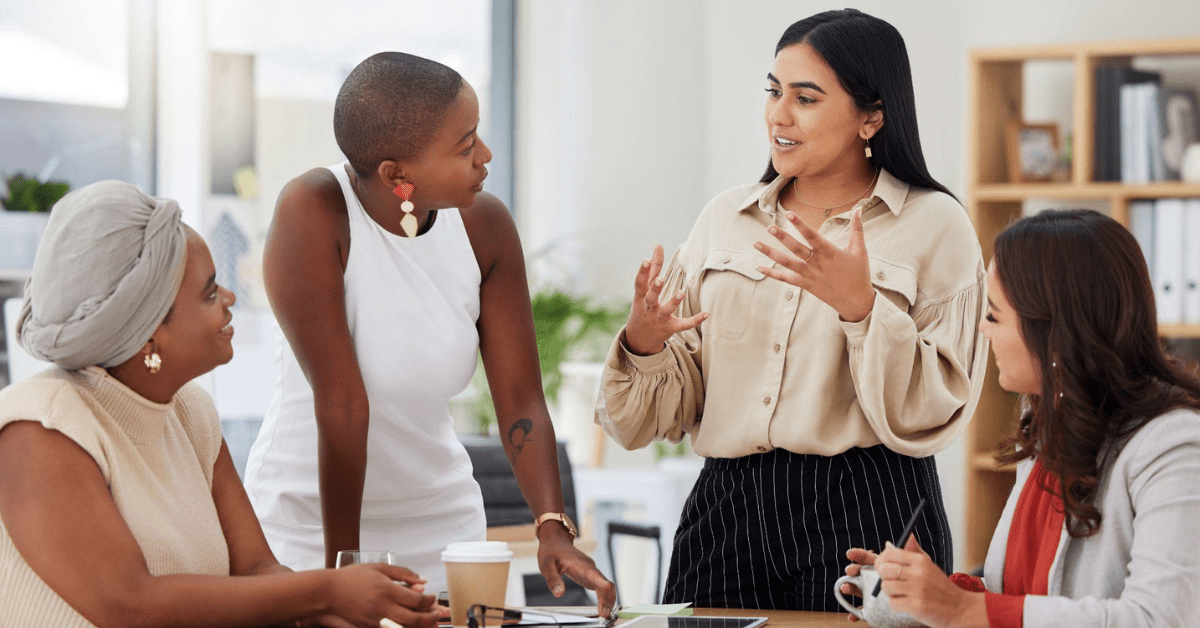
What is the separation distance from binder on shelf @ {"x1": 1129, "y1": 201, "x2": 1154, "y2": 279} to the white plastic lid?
323 centimetres

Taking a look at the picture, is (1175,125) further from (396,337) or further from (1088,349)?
(396,337)

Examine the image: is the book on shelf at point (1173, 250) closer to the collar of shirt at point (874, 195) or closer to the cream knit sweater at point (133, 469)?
the collar of shirt at point (874, 195)

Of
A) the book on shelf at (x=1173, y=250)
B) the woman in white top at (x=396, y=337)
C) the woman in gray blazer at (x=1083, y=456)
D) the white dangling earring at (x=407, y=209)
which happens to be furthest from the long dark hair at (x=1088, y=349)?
the book on shelf at (x=1173, y=250)

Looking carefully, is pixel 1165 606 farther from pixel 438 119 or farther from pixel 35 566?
pixel 35 566

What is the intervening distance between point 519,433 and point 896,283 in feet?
2.08

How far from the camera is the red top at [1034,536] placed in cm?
161

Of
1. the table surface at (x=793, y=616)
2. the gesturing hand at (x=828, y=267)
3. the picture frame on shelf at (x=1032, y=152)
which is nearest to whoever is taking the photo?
the table surface at (x=793, y=616)

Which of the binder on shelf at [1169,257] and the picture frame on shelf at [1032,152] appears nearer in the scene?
the binder on shelf at [1169,257]

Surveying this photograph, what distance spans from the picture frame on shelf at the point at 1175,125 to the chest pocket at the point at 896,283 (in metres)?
2.65

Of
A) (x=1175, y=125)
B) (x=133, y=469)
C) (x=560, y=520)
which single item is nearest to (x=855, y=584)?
(x=560, y=520)

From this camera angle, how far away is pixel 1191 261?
13.5ft

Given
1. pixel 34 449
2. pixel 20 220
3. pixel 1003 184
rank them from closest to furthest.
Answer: pixel 34 449, pixel 20 220, pixel 1003 184

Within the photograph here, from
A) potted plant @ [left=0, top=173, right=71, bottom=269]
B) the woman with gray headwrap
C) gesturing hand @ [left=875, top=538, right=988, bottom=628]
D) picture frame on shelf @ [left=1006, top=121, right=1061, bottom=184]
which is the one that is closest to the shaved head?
the woman with gray headwrap

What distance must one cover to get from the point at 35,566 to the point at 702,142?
4.05 m
